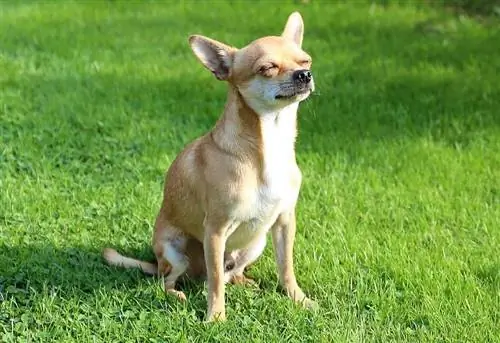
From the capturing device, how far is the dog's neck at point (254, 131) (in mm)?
4008

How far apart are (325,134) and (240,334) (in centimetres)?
286

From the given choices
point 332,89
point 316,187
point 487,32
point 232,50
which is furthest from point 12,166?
point 487,32

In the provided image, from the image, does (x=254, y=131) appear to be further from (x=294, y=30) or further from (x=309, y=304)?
(x=309, y=304)

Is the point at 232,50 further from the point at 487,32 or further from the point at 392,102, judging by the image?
the point at 487,32

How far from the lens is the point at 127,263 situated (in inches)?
180

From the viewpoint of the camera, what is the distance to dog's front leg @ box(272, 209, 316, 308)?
4320 millimetres

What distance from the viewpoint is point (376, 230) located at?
201 inches

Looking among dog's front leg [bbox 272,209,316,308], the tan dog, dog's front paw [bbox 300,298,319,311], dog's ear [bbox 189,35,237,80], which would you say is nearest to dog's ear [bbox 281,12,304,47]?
the tan dog

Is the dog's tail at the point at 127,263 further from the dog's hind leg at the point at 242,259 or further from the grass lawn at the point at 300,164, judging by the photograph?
the dog's hind leg at the point at 242,259

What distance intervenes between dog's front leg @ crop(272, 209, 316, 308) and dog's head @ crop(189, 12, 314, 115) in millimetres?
611

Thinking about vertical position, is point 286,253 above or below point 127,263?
above

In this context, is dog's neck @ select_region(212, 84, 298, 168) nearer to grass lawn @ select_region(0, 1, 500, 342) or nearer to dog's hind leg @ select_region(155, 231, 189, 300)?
dog's hind leg @ select_region(155, 231, 189, 300)

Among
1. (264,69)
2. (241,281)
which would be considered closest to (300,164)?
(241,281)

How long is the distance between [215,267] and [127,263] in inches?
26.8
